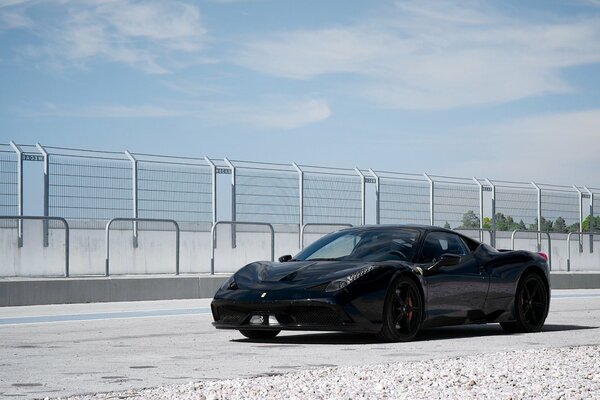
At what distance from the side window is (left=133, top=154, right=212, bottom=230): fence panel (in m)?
11.3

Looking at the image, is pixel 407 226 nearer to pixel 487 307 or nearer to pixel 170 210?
pixel 487 307

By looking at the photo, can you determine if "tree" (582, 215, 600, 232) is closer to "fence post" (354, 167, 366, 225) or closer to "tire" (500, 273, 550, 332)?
"fence post" (354, 167, 366, 225)

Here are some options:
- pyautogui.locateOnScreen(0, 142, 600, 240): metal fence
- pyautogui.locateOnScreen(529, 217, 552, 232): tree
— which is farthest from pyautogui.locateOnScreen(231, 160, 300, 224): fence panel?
pyautogui.locateOnScreen(529, 217, 552, 232): tree

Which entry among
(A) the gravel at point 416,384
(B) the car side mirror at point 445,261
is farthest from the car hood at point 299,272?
(A) the gravel at point 416,384

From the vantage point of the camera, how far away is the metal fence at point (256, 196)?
21062 mm

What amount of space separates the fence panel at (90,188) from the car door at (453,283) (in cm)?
1053

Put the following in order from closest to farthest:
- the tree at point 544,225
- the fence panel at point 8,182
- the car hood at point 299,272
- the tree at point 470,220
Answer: the car hood at point 299,272 → the fence panel at point 8,182 → the tree at point 470,220 → the tree at point 544,225

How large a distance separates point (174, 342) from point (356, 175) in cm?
1597

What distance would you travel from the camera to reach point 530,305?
39.9 ft

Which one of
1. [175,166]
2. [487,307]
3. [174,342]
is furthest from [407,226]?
[175,166]

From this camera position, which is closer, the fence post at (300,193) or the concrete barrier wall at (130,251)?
the concrete barrier wall at (130,251)

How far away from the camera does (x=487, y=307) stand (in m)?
11.6

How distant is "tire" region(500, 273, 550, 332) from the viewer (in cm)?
1197

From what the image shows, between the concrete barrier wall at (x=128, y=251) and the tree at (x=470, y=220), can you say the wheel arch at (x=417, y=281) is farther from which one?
the tree at (x=470, y=220)
